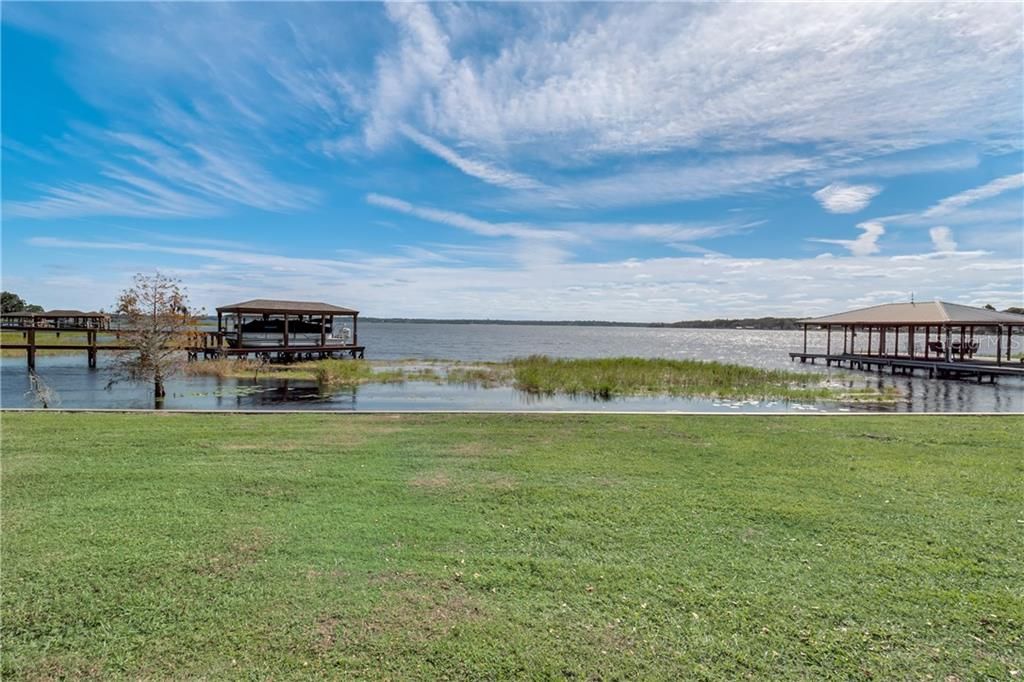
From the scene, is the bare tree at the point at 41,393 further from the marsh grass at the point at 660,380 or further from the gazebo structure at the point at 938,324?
the gazebo structure at the point at 938,324

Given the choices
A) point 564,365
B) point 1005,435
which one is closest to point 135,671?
point 1005,435

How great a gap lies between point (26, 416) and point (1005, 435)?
16142 millimetres

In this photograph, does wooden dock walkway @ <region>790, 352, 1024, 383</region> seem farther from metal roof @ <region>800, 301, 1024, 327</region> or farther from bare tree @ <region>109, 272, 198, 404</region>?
bare tree @ <region>109, 272, 198, 404</region>

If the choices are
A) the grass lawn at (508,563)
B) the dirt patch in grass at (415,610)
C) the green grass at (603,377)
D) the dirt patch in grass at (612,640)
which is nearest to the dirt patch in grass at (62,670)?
the grass lawn at (508,563)

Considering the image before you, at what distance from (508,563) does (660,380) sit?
19778mm

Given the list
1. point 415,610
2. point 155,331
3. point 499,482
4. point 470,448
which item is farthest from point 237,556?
point 155,331

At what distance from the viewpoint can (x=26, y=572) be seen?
361 cm

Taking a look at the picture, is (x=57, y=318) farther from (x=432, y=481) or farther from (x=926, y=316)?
(x=926, y=316)

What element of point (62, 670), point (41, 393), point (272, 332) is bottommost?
point (41, 393)

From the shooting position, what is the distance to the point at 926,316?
3047 cm

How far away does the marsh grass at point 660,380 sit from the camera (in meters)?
19.8

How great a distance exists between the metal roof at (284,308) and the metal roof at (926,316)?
32.7m

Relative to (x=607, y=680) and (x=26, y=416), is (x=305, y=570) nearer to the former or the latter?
(x=607, y=680)

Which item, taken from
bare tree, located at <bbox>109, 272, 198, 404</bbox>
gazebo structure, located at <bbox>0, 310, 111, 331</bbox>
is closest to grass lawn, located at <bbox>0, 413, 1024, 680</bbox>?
bare tree, located at <bbox>109, 272, 198, 404</bbox>
